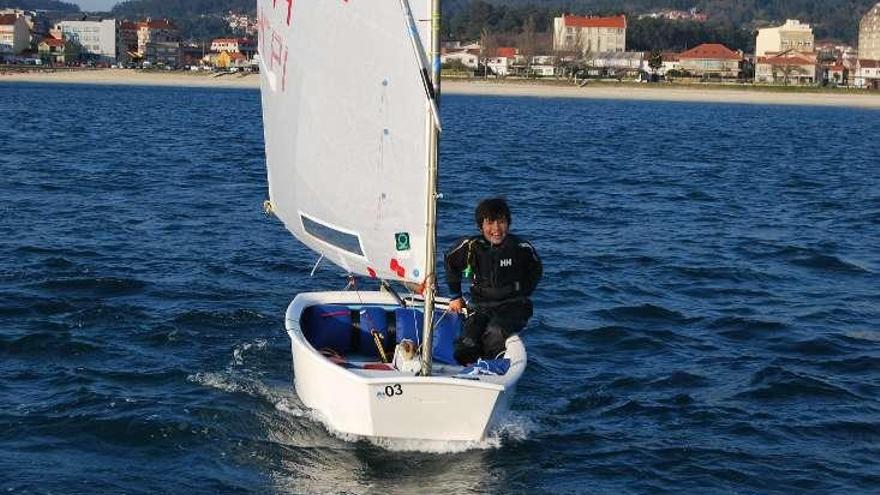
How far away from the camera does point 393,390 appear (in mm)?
10719

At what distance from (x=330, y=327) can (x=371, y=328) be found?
18.2 inches

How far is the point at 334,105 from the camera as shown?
38.8ft

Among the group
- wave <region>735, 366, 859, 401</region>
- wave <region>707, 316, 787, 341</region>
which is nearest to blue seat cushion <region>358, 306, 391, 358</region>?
wave <region>735, 366, 859, 401</region>

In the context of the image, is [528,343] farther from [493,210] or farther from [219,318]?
[493,210]

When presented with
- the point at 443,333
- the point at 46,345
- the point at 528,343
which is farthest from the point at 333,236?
the point at 46,345

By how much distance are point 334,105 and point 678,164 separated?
3546 centimetres

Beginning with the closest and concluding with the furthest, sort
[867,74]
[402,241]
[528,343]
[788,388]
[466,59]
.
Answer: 1. [402,241]
2. [788,388]
3. [528,343]
4. [867,74]
5. [466,59]

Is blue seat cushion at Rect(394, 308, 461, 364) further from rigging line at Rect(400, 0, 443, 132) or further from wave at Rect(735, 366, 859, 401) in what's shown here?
wave at Rect(735, 366, 859, 401)

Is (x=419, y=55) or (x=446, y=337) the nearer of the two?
(x=419, y=55)

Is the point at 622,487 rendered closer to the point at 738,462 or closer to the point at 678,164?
the point at 738,462

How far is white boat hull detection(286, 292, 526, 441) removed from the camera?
35.0 ft

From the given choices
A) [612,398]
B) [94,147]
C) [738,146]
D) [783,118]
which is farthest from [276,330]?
[783,118]

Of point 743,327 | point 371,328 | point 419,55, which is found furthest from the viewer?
point 743,327

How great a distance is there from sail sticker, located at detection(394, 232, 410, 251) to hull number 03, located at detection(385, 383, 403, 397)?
1316 mm
